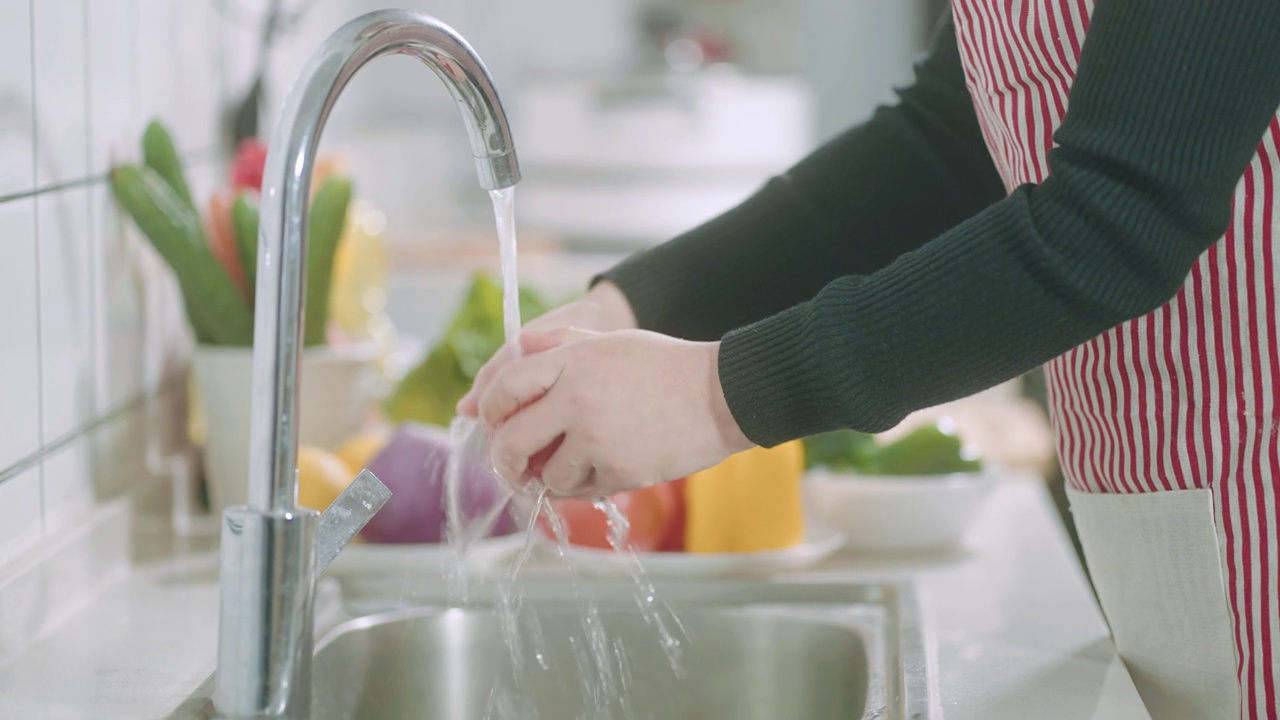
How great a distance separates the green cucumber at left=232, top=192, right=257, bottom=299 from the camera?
1123 millimetres

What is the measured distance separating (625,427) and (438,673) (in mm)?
380

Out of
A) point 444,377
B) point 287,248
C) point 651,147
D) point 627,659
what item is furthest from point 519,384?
point 651,147

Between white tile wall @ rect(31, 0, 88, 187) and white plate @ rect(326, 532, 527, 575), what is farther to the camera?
white plate @ rect(326, 532, 527, 575)

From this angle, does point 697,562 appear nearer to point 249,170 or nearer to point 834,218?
point 834,218

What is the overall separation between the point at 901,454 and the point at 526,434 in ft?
2.00

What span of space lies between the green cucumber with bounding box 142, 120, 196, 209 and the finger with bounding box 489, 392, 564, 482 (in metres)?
0.57

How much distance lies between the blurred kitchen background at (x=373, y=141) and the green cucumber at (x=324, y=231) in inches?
5.4

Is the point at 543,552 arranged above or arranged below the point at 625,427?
below

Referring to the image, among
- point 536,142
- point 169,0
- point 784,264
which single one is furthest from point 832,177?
point 536,142

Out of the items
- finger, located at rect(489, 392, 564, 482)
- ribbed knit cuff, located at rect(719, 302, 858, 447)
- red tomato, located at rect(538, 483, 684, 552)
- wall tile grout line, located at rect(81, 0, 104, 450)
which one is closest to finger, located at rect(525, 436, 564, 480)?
finger, located at rect(489, 392, 564, 482)

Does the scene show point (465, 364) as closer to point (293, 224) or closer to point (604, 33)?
point (293, 224)

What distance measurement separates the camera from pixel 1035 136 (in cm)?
71

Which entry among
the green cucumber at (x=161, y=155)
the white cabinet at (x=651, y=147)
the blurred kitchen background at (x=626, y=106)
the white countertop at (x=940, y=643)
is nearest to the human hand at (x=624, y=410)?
the white countertop at (x=940, y=643)

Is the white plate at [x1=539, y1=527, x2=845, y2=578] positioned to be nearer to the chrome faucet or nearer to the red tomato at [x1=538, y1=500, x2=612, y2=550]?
the red tomato at [x1=538, y1=500, x2=612, y2=550]
